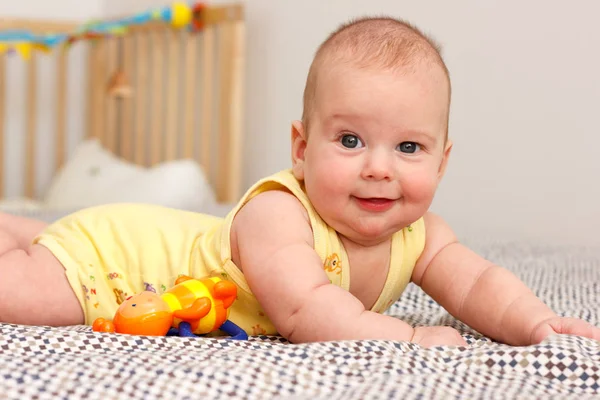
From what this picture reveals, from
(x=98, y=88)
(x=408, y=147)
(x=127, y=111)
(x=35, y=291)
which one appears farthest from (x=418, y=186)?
(x=98, y=88)

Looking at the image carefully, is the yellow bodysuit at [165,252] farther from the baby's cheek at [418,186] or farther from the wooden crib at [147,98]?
the wooden crib at [147,98]

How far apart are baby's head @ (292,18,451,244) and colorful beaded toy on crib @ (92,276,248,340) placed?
156mm

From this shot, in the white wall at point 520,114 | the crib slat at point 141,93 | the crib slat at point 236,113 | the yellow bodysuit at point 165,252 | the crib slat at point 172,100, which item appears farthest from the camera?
the crib slat at point 141,93

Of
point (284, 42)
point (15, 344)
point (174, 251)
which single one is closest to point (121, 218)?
point (174, 251)

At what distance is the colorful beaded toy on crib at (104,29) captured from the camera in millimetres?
2857

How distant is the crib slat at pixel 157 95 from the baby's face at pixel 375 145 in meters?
2.33

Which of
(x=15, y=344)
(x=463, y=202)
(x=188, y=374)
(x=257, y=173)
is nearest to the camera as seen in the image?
(x=188, y=374)

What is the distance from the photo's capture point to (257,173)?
2779 mm

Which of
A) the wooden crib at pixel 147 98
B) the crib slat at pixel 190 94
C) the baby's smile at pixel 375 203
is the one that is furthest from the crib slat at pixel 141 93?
the baby's smile at pixel 375 203

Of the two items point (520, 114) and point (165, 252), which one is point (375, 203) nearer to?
point (165, 252)

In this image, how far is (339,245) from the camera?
94cm

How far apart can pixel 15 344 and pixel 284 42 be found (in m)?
2.03

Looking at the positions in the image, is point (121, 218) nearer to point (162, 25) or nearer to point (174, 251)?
point (174, 251)

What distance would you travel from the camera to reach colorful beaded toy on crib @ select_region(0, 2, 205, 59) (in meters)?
2.86
